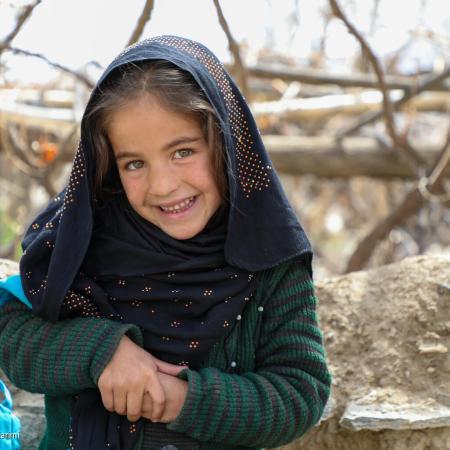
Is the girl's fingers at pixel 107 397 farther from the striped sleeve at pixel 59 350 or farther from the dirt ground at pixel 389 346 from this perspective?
the dirt ground at pixel 389 346

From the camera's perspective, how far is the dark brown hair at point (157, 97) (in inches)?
75.5

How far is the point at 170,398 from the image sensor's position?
6.26ft

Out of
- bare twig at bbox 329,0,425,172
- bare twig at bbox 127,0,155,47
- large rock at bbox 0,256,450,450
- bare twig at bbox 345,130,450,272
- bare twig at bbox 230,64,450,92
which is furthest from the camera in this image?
bare twig at bbox 230,64,450,92

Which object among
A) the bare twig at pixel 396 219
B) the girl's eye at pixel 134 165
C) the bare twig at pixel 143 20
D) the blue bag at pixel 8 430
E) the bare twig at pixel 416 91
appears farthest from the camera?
the bare twig at pixel 416 91

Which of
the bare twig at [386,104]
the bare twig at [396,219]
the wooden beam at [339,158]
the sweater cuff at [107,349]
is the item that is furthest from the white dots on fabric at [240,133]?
the wooden beam at [339,158]

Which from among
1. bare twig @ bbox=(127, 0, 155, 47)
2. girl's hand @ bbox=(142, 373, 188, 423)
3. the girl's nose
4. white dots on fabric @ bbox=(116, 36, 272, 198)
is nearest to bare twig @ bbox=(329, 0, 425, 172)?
bare twig @ bbox=(127, 0, 155, 47)

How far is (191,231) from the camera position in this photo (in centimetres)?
202

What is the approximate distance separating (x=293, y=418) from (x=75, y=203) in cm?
77

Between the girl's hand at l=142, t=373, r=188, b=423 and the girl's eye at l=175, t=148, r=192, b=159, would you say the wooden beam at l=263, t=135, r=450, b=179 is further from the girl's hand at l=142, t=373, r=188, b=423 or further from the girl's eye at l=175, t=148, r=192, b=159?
the girl's hand at l=142, t=373, r=188, b=423

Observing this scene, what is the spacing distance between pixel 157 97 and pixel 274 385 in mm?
770

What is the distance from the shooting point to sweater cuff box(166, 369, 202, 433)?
1.88 m

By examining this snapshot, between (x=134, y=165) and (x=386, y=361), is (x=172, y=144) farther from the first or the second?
(x=386, y=361)

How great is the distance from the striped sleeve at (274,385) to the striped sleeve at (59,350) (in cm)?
21

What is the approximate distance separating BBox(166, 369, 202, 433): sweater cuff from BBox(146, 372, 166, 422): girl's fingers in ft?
0.15
